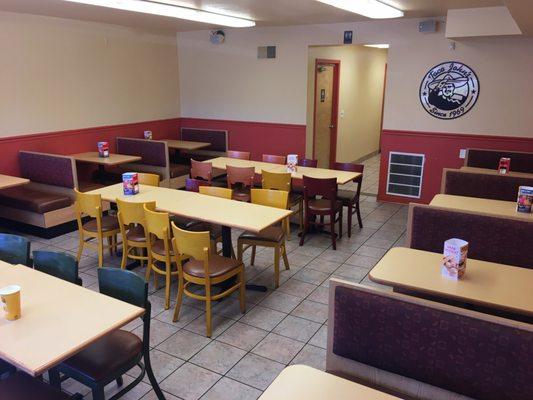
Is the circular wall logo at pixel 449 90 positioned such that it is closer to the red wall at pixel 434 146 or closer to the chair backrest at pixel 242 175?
the red wall at pixel 434 146

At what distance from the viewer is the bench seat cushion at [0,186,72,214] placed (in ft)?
17.2

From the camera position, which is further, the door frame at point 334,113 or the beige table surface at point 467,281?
the door frame at point 334,113

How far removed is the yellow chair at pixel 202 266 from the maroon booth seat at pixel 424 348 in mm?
1371

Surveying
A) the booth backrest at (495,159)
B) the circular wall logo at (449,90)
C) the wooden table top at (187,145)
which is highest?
the circular wall logo at (449,90)

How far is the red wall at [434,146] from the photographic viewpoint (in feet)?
19.9

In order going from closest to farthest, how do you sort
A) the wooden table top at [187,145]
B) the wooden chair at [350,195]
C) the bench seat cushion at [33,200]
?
the bench seat cushion at [33,200] → the wooden chair at [350,195] → the wooden table top at [187,145]

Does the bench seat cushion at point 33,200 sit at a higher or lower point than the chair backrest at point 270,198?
lower

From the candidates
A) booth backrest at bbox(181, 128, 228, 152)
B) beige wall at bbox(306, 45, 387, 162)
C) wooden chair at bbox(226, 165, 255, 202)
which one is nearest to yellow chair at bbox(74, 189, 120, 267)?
wooden chair at bbox(226, 165, 255, 202)

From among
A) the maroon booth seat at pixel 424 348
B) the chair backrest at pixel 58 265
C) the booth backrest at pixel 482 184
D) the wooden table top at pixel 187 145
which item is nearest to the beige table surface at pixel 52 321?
the chair backrest at pixel 58 265

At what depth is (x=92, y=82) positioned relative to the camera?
22.2ft

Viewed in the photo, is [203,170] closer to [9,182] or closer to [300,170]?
[300,170]

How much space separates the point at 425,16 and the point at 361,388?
573cm

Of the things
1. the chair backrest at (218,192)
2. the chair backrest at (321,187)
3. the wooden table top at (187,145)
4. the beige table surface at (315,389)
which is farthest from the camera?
the wooden table top at (187,145)

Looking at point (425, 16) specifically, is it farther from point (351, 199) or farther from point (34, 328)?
point (34, 328)
